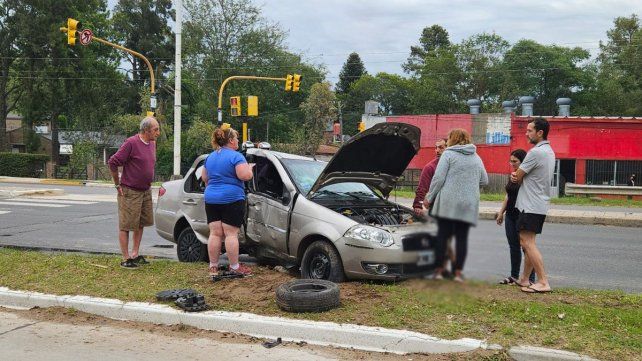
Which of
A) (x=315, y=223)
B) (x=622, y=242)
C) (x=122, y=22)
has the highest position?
(x=122, y=22)

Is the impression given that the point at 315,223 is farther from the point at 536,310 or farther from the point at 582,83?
the point at 582,83

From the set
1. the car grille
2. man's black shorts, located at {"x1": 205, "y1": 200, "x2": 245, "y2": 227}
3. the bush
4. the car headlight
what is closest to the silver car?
the car headlight

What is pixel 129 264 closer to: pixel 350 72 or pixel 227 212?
pixel 227 212

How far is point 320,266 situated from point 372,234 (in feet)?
2.79

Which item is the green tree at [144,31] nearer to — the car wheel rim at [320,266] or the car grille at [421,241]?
the car wheel rim at [320,266]

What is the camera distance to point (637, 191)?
93.5ft

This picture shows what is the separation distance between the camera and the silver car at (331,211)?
5.69m

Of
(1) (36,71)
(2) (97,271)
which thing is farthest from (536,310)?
(1) (36,71)

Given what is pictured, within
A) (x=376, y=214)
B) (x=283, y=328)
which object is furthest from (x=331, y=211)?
(x=283, y=328)

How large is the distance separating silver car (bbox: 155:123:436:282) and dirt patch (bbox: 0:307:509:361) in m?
0.89

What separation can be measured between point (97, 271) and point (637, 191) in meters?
28.1

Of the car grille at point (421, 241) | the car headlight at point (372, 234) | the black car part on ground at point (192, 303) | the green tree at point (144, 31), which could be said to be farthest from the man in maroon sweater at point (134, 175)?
the green tree at point (144, 31)

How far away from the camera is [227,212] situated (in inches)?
257

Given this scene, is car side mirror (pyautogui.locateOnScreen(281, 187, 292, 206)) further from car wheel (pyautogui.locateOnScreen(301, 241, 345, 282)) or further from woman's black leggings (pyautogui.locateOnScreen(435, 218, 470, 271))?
woman's black leggings (pyautogui.locateOnScreen(435, 218, 470, 271))
